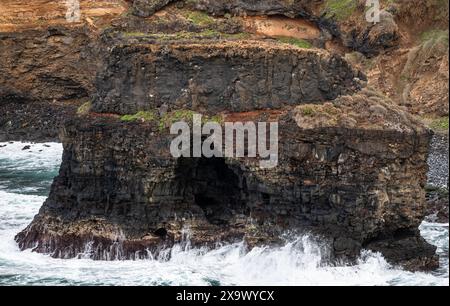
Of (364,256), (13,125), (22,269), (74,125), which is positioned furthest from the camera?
(13,125)

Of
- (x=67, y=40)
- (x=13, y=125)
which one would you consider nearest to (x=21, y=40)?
(x=67, y=40)

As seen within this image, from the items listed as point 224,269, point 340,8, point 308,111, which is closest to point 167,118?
point 308,111

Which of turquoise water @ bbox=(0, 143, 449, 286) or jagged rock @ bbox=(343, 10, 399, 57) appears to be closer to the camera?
turquoise water @ bbox=(0, 143, 449, 286)

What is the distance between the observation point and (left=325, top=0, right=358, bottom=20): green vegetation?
135 feet

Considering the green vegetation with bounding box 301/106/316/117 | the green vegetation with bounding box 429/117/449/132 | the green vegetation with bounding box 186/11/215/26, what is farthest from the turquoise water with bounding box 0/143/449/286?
the green vegetation with bounding box 429/117/449/132

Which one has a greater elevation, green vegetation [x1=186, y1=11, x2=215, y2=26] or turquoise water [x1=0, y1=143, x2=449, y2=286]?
green vegetation [x1=186, y1=11, x2=215, y2=26]

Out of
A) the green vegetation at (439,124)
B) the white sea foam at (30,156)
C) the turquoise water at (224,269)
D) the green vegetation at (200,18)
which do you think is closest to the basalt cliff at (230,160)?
the green vegetation at (200,18)

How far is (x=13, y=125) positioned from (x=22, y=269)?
1152 inches

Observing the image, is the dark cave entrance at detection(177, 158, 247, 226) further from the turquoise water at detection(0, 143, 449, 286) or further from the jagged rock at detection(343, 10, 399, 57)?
the jagged rock at detection(343, 10, 399, 57)

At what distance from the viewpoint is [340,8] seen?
42312 mm

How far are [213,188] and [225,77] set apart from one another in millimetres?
3202

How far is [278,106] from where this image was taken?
21.1 meters

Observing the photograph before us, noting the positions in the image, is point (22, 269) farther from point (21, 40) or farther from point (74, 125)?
point (21, 40)

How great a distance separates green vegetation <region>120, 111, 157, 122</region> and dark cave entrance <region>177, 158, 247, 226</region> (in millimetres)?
1632
